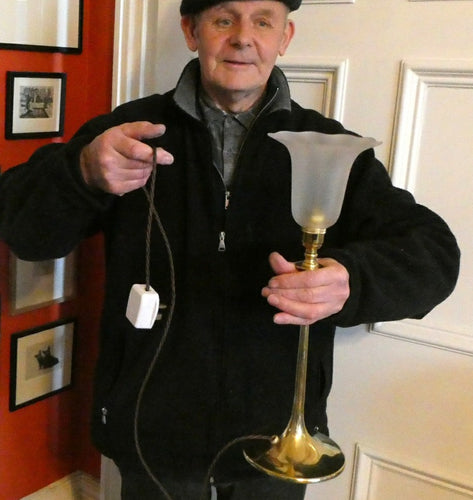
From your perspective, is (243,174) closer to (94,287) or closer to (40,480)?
(94,287)

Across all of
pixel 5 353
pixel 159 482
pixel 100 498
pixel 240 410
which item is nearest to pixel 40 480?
pixel 100 498

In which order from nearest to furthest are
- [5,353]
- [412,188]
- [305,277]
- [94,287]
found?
[305,277] → [412,188] → [5,353] → [94,287]

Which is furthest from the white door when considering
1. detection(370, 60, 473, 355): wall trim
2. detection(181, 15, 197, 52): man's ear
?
detection(181, 15, 197, 52): man's ear

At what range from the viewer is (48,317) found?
162 centimetres

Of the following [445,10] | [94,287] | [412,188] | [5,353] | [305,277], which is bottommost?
[5,353]

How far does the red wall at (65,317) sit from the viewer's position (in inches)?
58.5

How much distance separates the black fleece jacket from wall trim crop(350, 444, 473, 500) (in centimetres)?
24

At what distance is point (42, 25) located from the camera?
57.2 inches

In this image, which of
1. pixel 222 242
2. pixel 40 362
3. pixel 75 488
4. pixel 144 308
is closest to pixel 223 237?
pixel 222 242

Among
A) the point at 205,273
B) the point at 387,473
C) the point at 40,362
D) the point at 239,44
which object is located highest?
the point at 239,44

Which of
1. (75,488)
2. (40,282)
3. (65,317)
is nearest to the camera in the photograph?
(40,282)

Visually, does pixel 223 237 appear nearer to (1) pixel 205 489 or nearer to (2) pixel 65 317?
(1) pixel 205 489

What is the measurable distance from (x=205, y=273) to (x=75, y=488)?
89 centimetres

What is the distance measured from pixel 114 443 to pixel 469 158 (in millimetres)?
821
